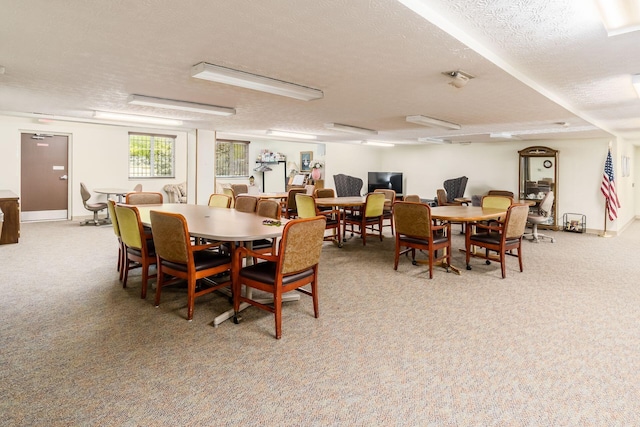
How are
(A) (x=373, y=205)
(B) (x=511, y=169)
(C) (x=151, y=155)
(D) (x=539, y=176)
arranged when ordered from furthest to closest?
(C) (x=151, y=155) → (B) (x=511, y=169) → (D) (x=539, y=176) → (A) (x=373, y=205)

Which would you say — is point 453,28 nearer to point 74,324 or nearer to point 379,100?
point 379,100

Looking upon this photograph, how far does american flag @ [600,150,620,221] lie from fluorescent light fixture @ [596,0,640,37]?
6.51 meters

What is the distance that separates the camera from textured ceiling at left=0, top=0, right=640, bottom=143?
200 cm

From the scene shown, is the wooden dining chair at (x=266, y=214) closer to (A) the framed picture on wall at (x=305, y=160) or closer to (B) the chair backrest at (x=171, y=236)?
(B) the chair backrest at (x=171, y=236)

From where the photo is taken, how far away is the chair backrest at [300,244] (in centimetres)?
262

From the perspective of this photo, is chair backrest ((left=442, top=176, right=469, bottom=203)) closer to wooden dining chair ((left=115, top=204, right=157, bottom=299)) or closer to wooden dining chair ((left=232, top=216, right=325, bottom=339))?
wooden dining chair ((left=232, top=216, right=325, bottom=339))

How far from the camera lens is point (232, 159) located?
12055mm

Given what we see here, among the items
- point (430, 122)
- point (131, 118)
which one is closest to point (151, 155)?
point (131, 118)

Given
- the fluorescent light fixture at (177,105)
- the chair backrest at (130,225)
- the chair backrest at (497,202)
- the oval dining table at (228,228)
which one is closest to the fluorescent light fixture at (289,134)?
the fluorescent light fixture at (177,105)

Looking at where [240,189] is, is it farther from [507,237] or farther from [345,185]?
[507,237]

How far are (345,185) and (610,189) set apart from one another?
5.98 meters

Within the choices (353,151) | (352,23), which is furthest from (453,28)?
(353,151)

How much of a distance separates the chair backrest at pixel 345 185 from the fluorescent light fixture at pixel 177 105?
229 inches

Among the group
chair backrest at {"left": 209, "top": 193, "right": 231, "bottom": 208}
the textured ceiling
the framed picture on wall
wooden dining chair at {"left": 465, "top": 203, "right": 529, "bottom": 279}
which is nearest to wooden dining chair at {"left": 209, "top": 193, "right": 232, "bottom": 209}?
chair backrest at {"left": 209, "top": 193, "right": 231, "bottom": 208}
